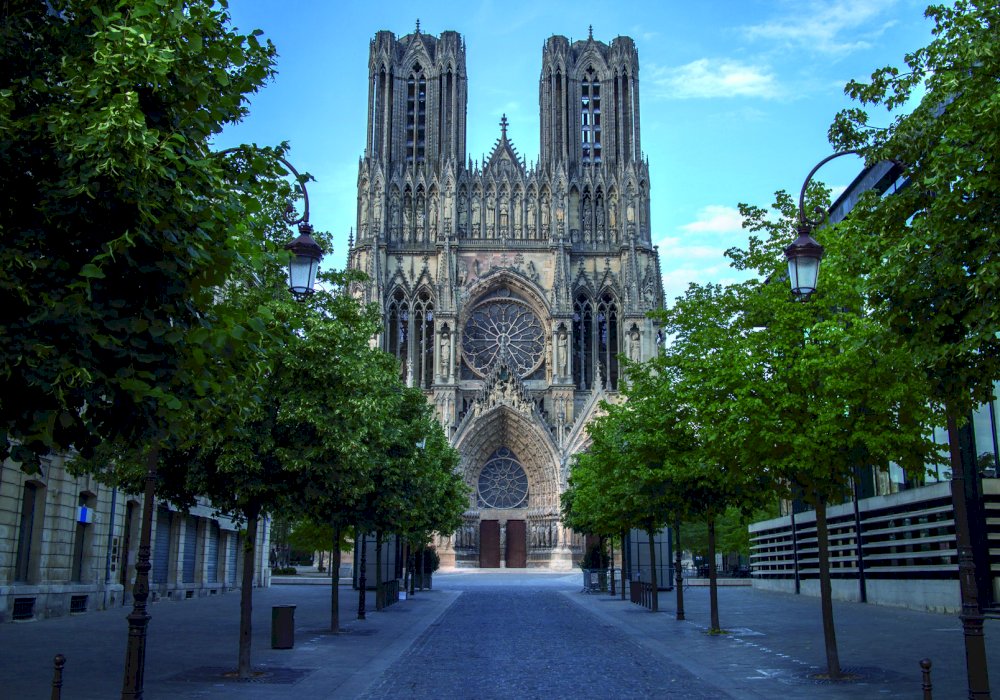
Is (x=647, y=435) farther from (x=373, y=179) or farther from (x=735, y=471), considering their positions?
(x=373, y=179)

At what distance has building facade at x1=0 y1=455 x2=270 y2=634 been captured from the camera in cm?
2384

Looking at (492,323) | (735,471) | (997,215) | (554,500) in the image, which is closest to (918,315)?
(997,215)

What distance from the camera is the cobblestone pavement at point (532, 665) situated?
13773 millimetres

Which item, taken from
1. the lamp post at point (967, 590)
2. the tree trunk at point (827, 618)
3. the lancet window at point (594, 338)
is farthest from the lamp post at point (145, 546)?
the lancet window at point (594, 338)

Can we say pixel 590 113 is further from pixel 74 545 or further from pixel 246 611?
pixel 246 611

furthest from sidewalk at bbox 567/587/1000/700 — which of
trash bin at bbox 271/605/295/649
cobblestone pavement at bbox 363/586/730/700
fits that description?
trash bin at bbox 271/605/295/649

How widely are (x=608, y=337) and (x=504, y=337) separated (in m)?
7.44

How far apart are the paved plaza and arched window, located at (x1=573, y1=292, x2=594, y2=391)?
126 ft

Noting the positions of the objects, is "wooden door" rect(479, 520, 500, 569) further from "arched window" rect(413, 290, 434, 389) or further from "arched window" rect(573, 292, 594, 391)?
"arched window" rect(573, 292, 594, 391)

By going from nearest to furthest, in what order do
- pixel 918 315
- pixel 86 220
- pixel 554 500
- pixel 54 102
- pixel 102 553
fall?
pixel 86 220, pixel 54 102, pixel 918 315, pixel 102 553, pixel 554 500

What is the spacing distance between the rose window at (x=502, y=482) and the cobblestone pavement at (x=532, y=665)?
4016 cm

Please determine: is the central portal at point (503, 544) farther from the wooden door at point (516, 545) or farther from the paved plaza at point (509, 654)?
the paved plaza at point (509, 654)

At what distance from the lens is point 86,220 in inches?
309

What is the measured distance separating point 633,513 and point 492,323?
4139 cm
